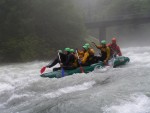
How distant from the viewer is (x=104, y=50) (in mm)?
15258

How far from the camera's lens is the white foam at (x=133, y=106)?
7441 millimetres

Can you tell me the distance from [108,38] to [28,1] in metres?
32.7

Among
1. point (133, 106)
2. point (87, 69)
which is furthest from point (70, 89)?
point (87, 69)

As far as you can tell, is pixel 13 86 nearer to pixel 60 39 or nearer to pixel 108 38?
pixel 60 39

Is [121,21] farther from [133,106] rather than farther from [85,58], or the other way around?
[133,106]

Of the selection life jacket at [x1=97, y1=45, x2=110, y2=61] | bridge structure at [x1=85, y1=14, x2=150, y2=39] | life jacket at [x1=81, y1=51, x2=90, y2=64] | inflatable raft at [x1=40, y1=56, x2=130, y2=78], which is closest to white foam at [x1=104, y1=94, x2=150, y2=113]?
inflatable raft at [x1=40, y1=56, x2=130, y2=78]

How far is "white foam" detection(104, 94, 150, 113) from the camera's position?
24.4 feet

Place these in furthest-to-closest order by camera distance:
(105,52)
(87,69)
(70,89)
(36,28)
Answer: (36,28)
(105,52)
(87,69)
(70,89)

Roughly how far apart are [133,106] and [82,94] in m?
2.11

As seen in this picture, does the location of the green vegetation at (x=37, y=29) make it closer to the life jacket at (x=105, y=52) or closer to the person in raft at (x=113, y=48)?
the person in raft at (x=113, y=48)

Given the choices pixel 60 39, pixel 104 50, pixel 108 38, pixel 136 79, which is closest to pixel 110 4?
A: pixel 108 38

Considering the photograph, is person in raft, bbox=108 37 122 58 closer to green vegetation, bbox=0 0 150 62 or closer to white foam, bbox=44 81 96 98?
white foam, bbox=44 81 96 98

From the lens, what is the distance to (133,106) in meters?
7.75

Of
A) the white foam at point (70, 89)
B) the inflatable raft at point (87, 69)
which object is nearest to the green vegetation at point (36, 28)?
the inflatable raft at point (87, 69)
